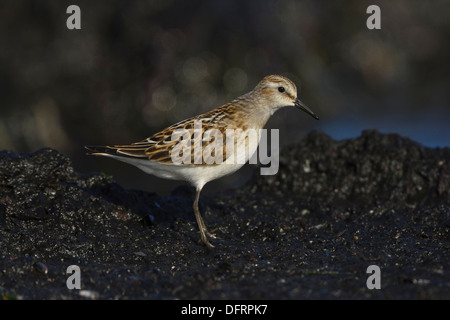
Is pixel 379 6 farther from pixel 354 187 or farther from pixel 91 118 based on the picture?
pixel 354 187

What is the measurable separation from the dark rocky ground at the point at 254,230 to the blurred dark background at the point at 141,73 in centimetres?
490

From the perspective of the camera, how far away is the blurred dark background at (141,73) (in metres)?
15.6

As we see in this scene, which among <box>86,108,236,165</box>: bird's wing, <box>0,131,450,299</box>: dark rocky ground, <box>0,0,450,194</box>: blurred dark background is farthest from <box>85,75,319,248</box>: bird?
<box>0,0,450,194</box>: blurred dark background

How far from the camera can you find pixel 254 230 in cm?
824

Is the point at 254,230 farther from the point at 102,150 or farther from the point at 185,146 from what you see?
the point at 102,150

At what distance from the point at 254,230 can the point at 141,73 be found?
28.6 feet

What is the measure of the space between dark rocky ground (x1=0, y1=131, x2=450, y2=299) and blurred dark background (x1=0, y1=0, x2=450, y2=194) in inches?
193

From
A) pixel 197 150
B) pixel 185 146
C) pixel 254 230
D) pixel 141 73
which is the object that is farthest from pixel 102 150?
pixel 141 73

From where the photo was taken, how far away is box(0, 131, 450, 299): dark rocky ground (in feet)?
20.0

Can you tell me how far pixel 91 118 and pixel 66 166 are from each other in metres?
7.82

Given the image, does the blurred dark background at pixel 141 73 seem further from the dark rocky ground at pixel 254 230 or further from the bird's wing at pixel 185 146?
the bird's wing at pixel 185 146

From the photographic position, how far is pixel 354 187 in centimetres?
973

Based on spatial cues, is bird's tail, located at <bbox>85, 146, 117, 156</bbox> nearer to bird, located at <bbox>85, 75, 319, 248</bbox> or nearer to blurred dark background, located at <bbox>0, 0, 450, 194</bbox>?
bird, located at <bbox>85, 75, 319, 248</bbox>
